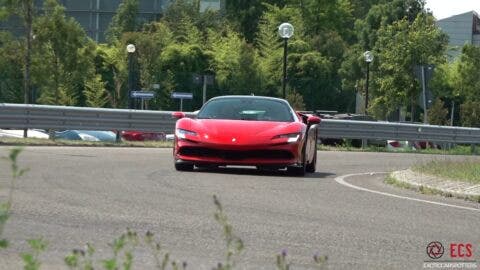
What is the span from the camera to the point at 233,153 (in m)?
13.4

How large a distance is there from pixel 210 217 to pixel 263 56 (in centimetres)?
5410

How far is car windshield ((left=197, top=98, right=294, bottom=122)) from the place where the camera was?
567 inches

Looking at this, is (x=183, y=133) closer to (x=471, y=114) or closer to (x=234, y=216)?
(x=234, y=216)

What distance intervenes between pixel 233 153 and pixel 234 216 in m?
4.74

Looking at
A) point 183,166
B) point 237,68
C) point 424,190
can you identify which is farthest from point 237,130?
point 237,68

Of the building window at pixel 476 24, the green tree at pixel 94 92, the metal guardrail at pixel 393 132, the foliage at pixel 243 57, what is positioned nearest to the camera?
the metal guardrail at pixel 393 132

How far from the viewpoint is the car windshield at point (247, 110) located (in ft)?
47.3

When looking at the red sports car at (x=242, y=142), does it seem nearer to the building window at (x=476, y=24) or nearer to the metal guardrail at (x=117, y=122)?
the metal guardrail at (x=117, y=122)

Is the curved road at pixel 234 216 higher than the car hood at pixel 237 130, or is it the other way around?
the car hood at pixel 237 130

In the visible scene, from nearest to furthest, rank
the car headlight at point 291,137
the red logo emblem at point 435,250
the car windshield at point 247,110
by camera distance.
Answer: the red logo emblem at point 435,250 → the car headlight at point 291,137 → the car windshield at point 247,110

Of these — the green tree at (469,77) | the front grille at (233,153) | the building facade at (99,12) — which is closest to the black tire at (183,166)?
the front grille at (233,153)

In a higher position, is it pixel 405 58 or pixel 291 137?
pixel 405 58

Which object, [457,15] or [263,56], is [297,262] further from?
[457,15]

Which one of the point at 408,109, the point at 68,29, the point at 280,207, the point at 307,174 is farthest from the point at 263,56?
the point at 280,207
